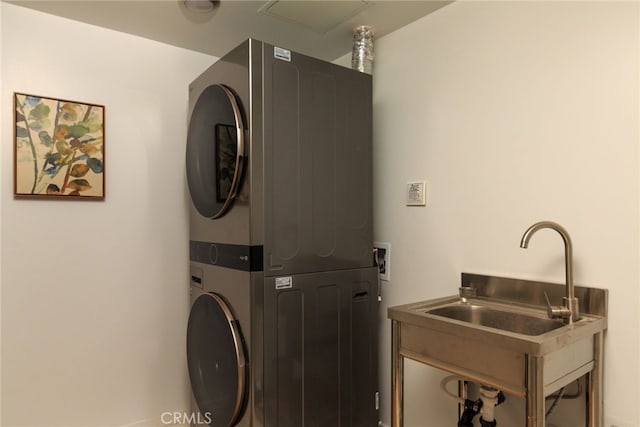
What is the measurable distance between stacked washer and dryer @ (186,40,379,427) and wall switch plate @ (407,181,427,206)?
21cm

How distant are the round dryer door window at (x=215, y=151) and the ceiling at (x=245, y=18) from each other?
0.41m

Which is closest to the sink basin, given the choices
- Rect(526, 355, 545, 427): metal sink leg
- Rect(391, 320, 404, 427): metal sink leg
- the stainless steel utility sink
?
the stainless steel utility sink

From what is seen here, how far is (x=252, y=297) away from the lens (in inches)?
62.6

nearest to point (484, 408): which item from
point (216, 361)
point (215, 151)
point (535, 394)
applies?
point (535, 394)

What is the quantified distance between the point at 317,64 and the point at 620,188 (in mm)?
1253

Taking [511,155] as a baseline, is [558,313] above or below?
below

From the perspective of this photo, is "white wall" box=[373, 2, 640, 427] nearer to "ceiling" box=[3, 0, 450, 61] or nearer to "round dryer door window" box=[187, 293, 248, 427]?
"ceiling" box=[3, 0, 450, 61]

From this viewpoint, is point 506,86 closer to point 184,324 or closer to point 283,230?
point 283,230

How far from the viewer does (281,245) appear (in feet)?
5.48

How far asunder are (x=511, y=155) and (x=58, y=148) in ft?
6.83

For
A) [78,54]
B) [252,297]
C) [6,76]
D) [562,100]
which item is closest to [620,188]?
[562,100]

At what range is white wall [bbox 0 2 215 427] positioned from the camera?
6.23 ft

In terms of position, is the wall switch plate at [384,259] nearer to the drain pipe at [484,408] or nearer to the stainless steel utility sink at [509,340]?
the stainless steel utility sink at [509,340]

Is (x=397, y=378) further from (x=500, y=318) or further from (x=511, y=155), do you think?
(x=511, y=155)
